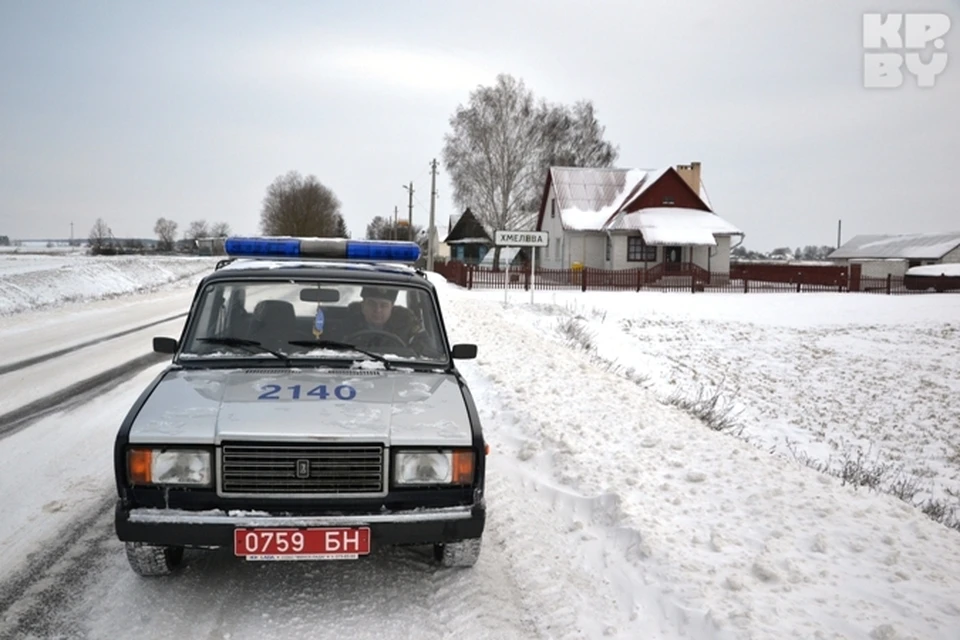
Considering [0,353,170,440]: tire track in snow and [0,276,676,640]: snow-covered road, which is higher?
[0,353,170,440]: tire track in snow

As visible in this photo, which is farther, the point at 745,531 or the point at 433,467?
the point at 745,531

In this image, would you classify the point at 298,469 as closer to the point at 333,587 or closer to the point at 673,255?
the point at 333,587

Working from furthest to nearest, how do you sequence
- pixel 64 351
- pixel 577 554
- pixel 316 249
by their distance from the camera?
1. pixel 64 351
2. pixel 316 249
3. pixel 577 554

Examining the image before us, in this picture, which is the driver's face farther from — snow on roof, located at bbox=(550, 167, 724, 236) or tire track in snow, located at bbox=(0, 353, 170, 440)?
snow on roof, located at bbox=(550, 167, 724, 236)

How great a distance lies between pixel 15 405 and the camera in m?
7.65

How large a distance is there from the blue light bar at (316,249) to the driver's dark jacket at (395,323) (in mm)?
918

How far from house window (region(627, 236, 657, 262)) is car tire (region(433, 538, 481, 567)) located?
3783 cm

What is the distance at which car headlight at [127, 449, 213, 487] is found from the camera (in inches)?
123

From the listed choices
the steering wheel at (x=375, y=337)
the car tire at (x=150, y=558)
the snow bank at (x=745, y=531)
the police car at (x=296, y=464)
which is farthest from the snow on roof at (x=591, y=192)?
the car tire at (x=150, y=558)

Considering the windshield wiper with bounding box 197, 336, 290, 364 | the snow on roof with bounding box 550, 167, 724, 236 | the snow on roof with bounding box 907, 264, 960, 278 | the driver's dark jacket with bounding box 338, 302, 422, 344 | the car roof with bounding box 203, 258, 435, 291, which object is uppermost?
the snow on roof with bounding box 550, 167, 724, 236

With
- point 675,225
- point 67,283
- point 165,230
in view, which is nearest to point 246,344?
point 67,283

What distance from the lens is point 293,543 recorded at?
313 centimetres

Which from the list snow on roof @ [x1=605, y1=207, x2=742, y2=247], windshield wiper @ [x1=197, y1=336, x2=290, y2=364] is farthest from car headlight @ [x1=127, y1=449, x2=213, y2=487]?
snow on roof @ [x1=605, y1=207, x2=742, y2=247]

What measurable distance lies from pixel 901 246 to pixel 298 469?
84182 mm
